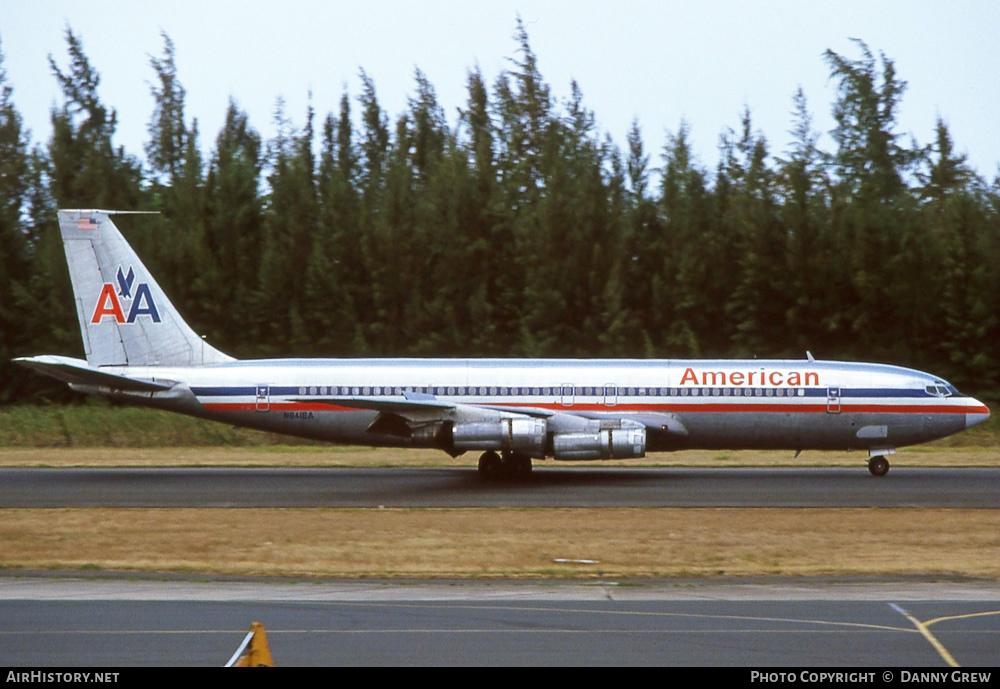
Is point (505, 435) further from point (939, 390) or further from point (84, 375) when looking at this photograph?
point (939, 390)

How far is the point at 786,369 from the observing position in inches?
1328

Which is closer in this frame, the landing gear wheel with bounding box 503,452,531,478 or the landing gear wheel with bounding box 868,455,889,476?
the landing gear wheel with bounding box 503,452,531,478

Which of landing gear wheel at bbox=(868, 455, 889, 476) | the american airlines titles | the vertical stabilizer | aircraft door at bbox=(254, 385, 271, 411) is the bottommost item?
landing gear wheel at bbox=(868, 455, 889, 476)

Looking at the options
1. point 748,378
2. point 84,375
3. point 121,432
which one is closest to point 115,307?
point 84,375

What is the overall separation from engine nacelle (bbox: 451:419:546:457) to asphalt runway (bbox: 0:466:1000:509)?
108 cm

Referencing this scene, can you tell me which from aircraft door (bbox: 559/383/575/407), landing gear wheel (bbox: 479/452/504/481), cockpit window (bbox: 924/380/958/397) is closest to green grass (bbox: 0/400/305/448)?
landing gear wheel (bbox: 479/452/504/481)

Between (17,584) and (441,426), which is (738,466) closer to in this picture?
(441,426)

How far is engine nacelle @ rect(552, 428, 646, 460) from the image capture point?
1211 inches

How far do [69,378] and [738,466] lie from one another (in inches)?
782

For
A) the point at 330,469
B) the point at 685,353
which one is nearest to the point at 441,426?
the point at 330,469

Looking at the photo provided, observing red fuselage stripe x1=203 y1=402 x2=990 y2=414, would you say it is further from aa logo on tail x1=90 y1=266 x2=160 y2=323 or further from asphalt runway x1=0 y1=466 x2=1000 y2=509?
aa logo on tail x1=90 y1=266 x2=160 y2=323

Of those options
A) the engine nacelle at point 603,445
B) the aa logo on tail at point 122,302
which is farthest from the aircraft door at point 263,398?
the engine nacelle at point 603,445

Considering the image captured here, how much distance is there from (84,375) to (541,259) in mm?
28827

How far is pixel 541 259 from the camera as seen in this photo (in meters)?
56.8
